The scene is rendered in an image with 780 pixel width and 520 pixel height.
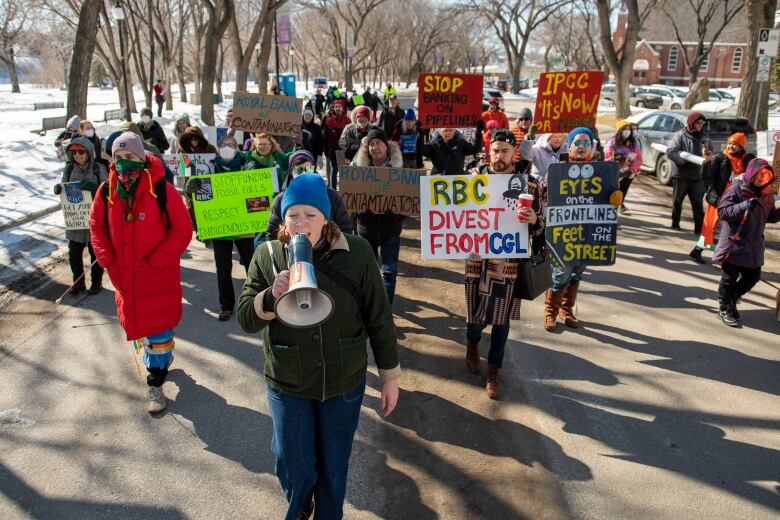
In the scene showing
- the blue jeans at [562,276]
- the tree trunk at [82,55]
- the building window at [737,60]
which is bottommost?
the blue jeans at [562,276]

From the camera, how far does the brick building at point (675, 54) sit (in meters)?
60.1

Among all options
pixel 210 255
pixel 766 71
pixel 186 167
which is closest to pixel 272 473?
pixel 186 167

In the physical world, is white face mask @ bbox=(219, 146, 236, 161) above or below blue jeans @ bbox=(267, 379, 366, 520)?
above

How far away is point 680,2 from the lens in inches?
2026

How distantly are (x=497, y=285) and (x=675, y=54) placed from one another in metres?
75.6

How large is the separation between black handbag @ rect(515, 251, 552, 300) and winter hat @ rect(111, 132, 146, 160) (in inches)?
111

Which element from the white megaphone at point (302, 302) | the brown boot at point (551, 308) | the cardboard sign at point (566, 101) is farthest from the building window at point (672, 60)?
the white megaphone at point (302, 302)

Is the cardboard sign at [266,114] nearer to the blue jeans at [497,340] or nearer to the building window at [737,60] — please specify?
the blue jeans at [497,340]

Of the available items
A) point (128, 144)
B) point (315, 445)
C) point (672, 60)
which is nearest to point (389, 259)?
point (128, 144)

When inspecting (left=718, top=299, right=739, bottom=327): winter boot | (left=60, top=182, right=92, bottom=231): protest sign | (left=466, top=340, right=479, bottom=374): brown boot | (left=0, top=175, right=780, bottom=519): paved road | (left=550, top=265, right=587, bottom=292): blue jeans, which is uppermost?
(left=60, top=182, right=92, bottom=231): protest sign

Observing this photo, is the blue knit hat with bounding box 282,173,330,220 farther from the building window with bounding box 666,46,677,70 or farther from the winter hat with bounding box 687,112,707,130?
the building window with bounding box 666,46,677,70

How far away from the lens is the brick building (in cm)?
6009

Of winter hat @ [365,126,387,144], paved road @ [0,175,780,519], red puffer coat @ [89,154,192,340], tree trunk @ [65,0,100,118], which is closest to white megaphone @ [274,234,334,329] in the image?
paved road @ [0,175,780,519]

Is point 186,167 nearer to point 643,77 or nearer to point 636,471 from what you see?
point 636,471
